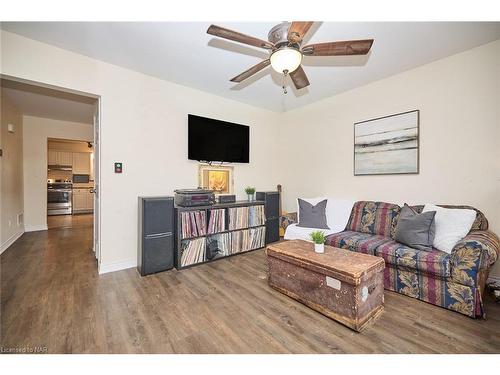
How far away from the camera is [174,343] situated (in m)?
1.45

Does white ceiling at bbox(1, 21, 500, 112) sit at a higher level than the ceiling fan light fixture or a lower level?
A: higher

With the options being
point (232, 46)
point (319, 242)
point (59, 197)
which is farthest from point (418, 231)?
point (59, 197)

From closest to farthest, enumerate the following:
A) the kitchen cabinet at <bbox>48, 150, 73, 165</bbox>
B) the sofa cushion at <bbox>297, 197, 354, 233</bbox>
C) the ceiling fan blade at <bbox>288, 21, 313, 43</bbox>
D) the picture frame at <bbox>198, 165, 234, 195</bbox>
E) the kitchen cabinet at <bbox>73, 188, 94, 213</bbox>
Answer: the ceiling fan blade at <bbox>288, 21, 313, 43</bbox> < the sofa cushion at <bbox>297, 197, 354, 233</bbox> < the picture frame at <bbox>198, 165, 234, 195</bbox> < the kitchen cabinet at <bbox>48, 150, 73, 165</bbox> < the kitchen cabinet at <bbox>73, 188, 94, 213</bbox>

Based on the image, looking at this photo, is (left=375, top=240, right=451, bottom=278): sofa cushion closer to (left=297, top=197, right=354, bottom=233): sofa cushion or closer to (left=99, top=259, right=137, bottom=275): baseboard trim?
(left=297, top=197, right=354, bottom=233): sofa cushion

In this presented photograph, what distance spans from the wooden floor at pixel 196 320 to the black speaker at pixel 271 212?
128 cm

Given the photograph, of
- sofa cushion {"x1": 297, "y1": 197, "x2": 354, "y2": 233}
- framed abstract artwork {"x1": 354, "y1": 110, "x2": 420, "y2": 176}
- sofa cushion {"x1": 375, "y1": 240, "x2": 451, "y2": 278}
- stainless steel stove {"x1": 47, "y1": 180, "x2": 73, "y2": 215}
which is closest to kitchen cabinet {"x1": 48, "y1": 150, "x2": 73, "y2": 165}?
stainless steel stove {"x1": 47, "y1": 180, "x2": 73, "y2": 215}

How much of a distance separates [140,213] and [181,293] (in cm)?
112

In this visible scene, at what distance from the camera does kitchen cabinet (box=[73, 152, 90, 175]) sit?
7191 mm

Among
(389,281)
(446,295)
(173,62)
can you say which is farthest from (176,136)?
(446,295)

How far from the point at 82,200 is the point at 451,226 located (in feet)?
29.9

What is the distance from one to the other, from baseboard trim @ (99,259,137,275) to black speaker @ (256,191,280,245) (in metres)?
2.07

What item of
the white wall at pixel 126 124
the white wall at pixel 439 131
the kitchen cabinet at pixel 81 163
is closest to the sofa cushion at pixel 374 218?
the white wall at pixel 439 131

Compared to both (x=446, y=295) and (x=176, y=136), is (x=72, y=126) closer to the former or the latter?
(x=176, y=136)

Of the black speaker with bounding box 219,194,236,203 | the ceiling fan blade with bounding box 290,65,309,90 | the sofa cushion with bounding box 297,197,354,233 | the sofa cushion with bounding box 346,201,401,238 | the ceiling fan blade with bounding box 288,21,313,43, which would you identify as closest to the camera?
the ceiling fan blade with bounding box 288,21,313,43
